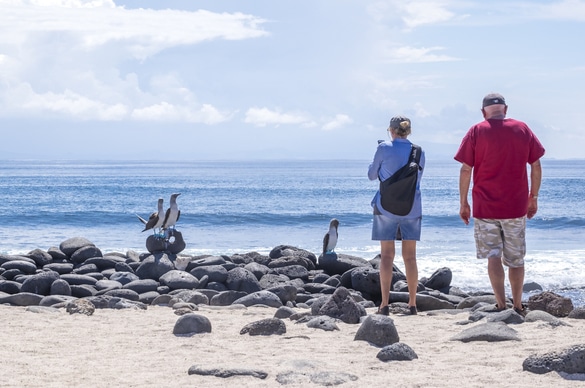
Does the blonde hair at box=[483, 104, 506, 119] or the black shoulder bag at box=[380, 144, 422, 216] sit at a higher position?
the blonde hair at box=[483, 104, 506, 119]

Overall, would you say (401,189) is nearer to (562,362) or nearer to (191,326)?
(191,326)

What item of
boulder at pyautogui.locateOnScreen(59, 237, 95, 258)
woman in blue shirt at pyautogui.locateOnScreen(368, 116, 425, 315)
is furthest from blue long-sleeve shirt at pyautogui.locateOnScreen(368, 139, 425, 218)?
boulder at pyautogui.locateOnScreen(59, 237, 95, 258)

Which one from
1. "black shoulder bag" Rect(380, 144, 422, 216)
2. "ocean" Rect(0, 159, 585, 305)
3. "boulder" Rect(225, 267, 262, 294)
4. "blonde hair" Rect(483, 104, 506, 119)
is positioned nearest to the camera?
"blonde hair" Rect(483, 104, 506, 119)

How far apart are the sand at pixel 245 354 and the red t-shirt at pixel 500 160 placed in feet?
3.27

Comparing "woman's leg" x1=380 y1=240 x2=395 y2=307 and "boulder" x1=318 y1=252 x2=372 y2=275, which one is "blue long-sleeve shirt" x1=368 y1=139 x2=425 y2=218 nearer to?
"woman's leg" x1=380 y1=240 x2=395 y2=307

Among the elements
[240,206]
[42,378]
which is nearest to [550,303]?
[42,378]

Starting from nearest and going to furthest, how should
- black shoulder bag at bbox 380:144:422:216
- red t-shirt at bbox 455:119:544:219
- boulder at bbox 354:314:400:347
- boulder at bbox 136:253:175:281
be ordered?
1. boulder at bbox 354:314:400:347
2. red t-shirt at bbox 455:119:544:219
3. black shoulder bag at bbox 380:144:422:216
4. boulder at bbox 136:253:175:281

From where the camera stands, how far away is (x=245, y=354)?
219 inches

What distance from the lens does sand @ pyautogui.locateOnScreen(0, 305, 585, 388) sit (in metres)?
4.75

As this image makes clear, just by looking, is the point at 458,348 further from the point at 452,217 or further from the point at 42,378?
the point at 452,217

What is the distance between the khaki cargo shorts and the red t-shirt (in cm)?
8

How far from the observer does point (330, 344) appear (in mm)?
5922

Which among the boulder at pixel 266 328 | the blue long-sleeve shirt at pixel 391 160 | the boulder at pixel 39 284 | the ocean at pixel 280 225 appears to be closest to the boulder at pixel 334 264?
the ocean at pixel 280 225

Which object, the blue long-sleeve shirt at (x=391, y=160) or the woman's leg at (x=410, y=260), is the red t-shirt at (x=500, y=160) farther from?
the woman's leg at (x=410, y=260)
